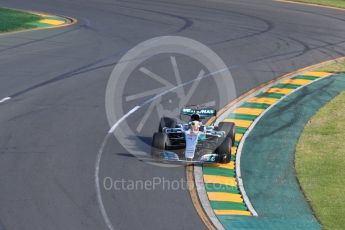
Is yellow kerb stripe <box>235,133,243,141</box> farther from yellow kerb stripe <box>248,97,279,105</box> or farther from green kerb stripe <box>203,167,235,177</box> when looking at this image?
yellow kerb stripe <box>248,97,279,105</box>

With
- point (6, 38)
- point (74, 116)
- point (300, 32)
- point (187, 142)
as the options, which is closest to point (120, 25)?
point (6, 38)

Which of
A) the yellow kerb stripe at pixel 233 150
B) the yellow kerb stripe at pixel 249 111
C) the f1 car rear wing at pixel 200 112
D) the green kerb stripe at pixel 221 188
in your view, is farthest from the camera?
the yellow kerb stripe at pixel 249 111

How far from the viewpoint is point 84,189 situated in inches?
789

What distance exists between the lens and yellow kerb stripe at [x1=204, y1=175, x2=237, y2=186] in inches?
836

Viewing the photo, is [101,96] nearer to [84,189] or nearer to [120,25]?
[84,189]

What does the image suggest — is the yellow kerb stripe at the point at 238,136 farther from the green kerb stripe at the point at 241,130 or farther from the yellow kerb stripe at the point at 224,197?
the yellow kerb stripe at the point at 224,197

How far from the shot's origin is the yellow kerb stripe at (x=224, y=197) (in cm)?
2014

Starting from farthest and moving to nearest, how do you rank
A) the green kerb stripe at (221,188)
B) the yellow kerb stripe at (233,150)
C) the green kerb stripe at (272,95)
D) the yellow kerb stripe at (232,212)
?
1. the green kerb stripe at (272,95)
2. the yellow kerb stripe at (233,150)
3. the green kerb stripe at (221,188)
4. the yellow kerb stripe at (232,212)

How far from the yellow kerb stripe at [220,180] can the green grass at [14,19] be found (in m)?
23.1

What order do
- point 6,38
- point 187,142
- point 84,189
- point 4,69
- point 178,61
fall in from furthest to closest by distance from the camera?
1. point 6,38
2. point 178,61
3. point 4,69
4. point 187,142
5. point 84,189

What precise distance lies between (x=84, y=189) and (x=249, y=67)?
1705cm

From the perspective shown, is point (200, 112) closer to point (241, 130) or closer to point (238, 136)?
point (238, 136)

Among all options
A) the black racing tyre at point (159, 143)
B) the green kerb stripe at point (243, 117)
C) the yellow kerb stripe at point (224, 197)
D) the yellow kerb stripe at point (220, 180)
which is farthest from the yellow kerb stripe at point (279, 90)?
the yellow kerb stripe at point (224, 197)

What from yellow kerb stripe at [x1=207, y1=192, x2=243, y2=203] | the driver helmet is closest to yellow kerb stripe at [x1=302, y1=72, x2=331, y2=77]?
the driver helmet
